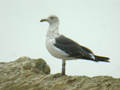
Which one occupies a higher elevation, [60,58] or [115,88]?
[60,58]

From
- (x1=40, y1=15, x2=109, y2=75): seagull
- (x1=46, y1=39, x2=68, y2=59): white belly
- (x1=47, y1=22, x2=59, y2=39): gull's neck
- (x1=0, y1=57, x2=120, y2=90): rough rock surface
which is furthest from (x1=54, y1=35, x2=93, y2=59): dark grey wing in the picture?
(x1=0, y1=57, x2=120, y2=90): rough rock surface

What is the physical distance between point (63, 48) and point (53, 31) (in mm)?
837

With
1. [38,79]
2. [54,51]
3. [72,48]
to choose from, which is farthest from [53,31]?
[38,79]

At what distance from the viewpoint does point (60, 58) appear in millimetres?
8148

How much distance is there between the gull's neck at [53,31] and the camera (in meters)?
8.31

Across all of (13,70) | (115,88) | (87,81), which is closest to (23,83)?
(13,70)

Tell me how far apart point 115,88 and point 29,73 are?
372 centimetres

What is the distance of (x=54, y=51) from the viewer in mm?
7945

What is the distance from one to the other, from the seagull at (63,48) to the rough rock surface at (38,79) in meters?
0.55

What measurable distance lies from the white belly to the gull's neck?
0.25 metres

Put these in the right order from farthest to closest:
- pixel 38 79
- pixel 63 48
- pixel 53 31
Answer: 1. pixel 38 79
2. pixel 53 31
3. pixel 63 48

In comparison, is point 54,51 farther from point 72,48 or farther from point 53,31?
point 53,31

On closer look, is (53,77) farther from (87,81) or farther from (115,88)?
(115,88)

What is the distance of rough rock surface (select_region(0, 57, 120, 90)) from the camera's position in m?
7.75
